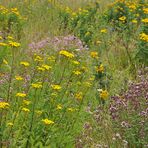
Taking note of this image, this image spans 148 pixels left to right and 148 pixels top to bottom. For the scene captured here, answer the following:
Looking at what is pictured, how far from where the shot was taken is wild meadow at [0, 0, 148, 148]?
323cm

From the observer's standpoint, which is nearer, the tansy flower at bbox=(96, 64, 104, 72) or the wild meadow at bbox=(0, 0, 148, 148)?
the wild meadow at bbox=(0, 0, 148, 148)

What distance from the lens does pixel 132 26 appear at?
285 inches

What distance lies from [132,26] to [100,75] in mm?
2424

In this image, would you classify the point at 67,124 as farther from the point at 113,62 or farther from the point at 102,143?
the point at 113,62

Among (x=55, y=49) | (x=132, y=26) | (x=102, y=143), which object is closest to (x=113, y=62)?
(x=55, y=49)

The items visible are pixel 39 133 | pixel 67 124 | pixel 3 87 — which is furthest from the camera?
pixel 3 87

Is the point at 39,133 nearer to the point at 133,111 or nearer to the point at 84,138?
the point at 84,138

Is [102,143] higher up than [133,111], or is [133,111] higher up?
[133,111]

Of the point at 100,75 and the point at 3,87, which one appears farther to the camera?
the point at 100,75

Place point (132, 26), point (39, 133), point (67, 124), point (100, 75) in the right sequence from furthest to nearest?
point (132, 26) → point (100, 75) → point (67, 124) → point (39, 133)

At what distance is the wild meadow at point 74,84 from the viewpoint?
3.23 meters

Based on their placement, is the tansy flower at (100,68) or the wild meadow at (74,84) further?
the tansy flower at (100,68)

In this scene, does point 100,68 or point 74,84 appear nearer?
point 74,84

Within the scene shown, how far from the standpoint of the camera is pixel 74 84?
4.32 m
